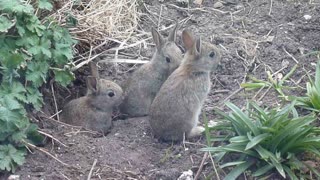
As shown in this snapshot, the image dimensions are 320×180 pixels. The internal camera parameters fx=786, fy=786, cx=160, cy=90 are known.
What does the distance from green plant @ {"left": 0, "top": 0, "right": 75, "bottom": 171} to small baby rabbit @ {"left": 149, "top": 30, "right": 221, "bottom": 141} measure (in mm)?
981

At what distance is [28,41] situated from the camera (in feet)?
23.7

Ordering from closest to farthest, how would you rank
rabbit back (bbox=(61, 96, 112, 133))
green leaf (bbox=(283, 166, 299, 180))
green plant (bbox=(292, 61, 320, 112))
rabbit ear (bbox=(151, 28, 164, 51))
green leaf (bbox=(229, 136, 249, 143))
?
green leaf (bbox=(283, 166, 299, 180)) → green leaf (bbox=(229, 136, 249, 143)) → green plant (bbox=(292, 61, 320, 112)) → rabbit back (bbox=(61, 96, 112, 133)) → rabbit ear (bbox=(151, 28, 164, 51))

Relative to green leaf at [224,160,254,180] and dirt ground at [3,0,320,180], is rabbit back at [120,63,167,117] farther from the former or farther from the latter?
green leaf at [224,160,254,180]

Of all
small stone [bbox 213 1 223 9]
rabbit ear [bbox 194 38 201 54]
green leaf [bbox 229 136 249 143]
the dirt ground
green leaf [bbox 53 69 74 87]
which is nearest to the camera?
green leaf [bbox 229 136 249 143]

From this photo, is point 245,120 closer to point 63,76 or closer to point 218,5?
point 63,76

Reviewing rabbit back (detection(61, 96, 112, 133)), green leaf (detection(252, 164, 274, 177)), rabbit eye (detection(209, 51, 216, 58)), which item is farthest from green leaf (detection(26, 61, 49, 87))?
green leaf (detection(252, 164, 274, 177))

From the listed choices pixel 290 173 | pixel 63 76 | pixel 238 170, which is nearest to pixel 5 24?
pixel 63 76

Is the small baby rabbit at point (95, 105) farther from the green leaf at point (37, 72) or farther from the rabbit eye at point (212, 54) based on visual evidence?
the rabbit eye at point (212, 54)

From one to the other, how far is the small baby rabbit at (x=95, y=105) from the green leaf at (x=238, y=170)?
6.40 feet

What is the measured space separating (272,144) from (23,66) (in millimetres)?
2357

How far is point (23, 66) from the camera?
717cm

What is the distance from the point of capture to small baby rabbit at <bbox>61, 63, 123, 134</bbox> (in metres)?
8.10

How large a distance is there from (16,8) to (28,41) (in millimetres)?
337

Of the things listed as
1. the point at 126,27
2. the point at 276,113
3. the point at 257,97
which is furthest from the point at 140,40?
the point at 276,113
